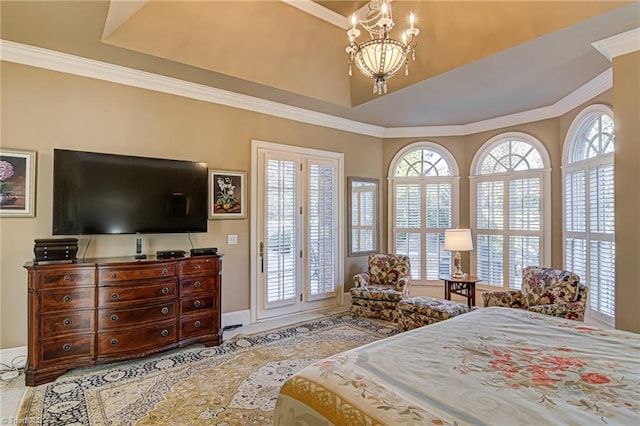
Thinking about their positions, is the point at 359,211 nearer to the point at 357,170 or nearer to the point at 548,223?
the point at 357,170

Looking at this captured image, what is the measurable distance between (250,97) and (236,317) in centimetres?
287

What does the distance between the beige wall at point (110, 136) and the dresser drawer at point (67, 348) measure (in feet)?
2.13

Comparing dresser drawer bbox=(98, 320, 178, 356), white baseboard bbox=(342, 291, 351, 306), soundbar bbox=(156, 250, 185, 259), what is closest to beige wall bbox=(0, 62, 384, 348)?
soundbar bbox=(156, 250, 185, 259)

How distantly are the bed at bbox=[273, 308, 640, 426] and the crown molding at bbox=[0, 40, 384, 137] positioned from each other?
12.0ft

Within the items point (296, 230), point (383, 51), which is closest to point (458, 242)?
point (296, 230)

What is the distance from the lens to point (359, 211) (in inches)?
236

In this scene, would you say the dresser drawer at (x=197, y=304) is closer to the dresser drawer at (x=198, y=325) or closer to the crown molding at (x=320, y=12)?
the dresser drawer at (x=198, y=325)

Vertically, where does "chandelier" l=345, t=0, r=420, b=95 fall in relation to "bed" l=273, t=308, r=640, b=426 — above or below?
above

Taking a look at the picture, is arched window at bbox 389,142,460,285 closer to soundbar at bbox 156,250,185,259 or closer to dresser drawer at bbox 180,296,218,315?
dresser drawer at bbox 180,296,218,315

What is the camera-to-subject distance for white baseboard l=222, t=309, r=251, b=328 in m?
4.42

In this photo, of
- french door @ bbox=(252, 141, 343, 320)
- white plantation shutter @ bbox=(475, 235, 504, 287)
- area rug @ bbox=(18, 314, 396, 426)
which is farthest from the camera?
white plantation shutter @ bbox=(475, 235, 504, 287)

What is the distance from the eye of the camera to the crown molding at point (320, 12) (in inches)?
151

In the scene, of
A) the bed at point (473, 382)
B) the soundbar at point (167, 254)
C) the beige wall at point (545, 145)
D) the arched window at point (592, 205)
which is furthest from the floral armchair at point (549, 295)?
the soundbar at point (167, 254)

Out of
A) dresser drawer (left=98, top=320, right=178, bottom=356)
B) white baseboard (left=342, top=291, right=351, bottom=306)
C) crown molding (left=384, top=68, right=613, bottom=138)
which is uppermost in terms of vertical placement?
crown molding (left=384, top=68, right=613, bottom=138)
